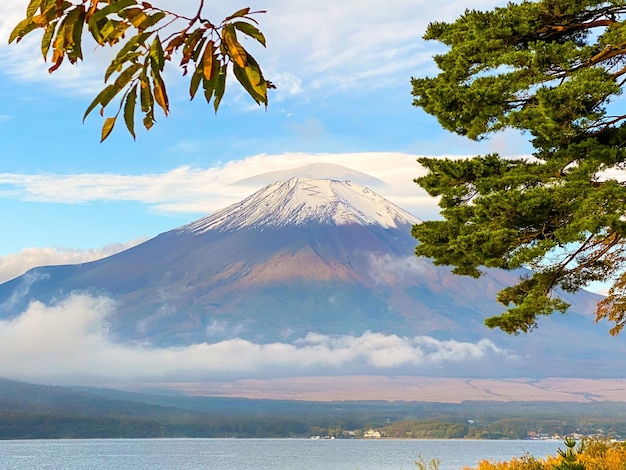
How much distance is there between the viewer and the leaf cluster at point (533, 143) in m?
13.9

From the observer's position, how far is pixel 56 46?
109 inches

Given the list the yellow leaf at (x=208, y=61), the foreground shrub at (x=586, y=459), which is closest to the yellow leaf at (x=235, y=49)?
the yellow leaf at (x=208, y=61)

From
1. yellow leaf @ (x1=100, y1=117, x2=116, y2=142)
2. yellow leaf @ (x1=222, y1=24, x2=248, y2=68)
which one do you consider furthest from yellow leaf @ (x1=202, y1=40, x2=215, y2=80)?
yellow leaf @ (x1=100, y1=117, x2=116, y2=142)

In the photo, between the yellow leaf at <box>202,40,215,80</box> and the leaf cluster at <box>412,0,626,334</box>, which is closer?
the yellow leaf at <box>202,40,215,80</box>

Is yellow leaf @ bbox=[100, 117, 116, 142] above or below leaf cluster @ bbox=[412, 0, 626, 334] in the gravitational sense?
below

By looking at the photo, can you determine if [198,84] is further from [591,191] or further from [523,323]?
[523,323]

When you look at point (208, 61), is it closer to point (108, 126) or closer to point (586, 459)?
point (108, 126)

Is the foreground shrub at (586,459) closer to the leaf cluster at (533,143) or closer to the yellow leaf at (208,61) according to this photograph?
the leaf cluster at (533,143)

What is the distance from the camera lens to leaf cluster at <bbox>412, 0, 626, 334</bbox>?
546 inches

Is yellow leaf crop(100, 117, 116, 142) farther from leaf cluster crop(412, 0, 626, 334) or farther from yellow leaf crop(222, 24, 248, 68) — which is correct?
leaf cluster crop(412, 0, 626, 334)

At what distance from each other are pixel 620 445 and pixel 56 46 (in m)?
14.6

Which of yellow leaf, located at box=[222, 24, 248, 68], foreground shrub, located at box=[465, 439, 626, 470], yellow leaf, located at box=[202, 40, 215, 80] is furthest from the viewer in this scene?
foreground shrub, located at box=[465, 439, 626, 470]

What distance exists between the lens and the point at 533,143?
15.8m

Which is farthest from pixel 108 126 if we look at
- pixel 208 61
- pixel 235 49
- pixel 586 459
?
pixel 586 459
